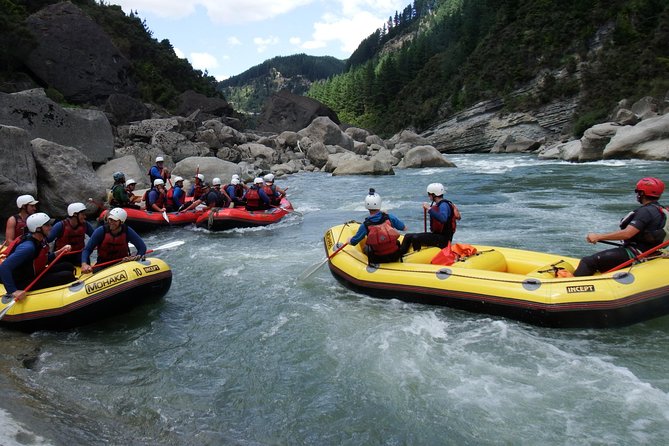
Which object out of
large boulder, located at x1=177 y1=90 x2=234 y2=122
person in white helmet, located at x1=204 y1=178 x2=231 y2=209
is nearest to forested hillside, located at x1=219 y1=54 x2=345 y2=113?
large boulder, located at x1=177 y1=90 x2=234 y2=122

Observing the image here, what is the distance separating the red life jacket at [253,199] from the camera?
1091 cm

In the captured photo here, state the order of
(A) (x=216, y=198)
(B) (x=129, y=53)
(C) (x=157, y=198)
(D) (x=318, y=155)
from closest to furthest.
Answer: (C) (x=157, y=198) → (A) (x=216, y=198) → (D) (x=318, y=155) → (B) (x=129, y=53)

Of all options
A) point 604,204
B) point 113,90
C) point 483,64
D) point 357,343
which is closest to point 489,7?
point 483,64

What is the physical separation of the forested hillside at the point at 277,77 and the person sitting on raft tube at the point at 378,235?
163 metres

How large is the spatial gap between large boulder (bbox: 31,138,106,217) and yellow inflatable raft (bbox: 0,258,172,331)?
5.94m

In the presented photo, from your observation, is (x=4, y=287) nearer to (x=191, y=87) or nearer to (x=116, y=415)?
(x=116, y=415)

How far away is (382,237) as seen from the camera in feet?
19.3

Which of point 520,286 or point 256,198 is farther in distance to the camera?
point 256,198

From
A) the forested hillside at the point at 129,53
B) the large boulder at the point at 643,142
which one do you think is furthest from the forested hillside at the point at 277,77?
the large boulder at the point at 643,142

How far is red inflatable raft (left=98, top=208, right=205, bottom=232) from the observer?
32.9ft

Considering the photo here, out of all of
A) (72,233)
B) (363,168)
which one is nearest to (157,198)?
(72,233)

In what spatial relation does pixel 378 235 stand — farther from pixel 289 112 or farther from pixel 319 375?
pixel 289 112

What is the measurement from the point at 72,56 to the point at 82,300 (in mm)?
28126

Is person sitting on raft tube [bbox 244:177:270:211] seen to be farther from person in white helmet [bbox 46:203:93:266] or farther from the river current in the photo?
person in white helmet [bbox 46:203:93:266]
